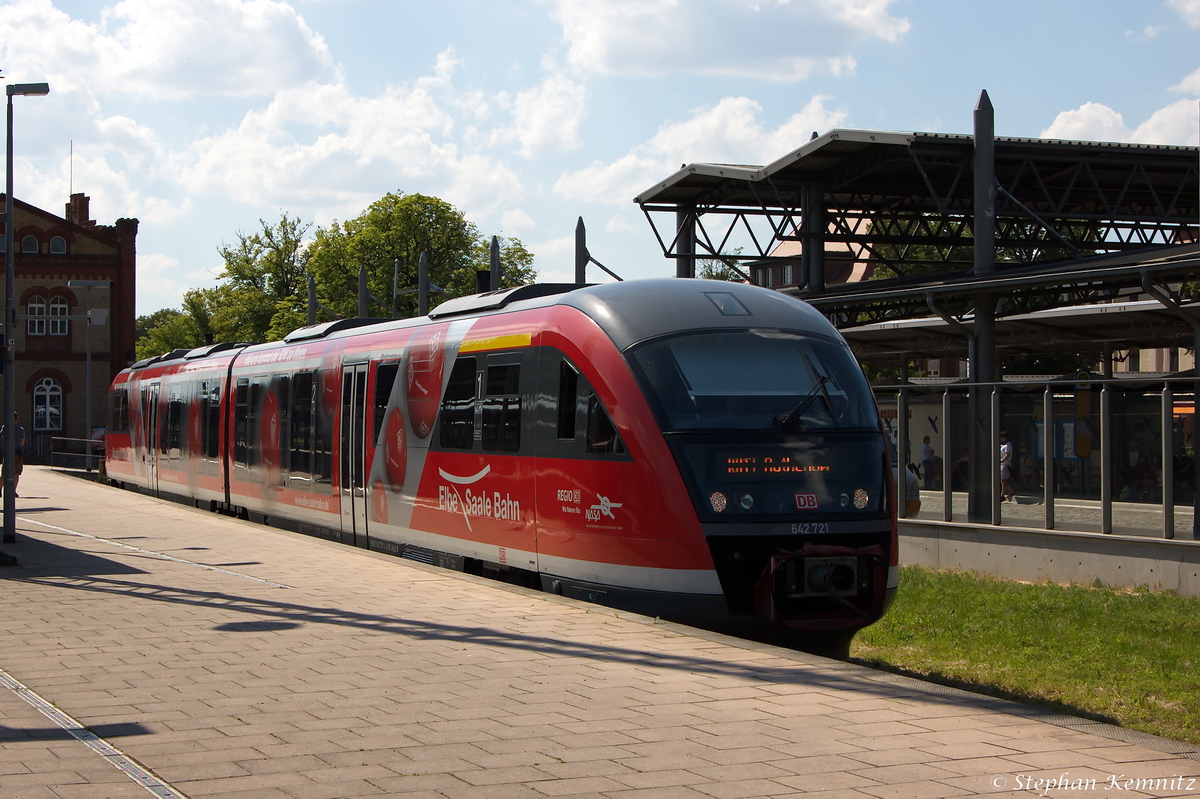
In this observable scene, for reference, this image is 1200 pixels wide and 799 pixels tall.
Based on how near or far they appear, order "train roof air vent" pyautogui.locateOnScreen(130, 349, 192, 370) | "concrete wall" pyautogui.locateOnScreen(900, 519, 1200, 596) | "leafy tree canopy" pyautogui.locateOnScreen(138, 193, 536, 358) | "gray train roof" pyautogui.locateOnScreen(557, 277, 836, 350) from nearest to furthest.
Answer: "gray train roof" pyautogui.locateOnScreen(557, 277, 836, 350), "concrete wall" pyautogui.locateOnScreen(900, 519, 1200, 596), "train roof air vent" pyautogui.locateOnScreen(130, 349, 192, 370), "leafy tree canopy" pyautogui.locateOnScreen(138, 193, 536, 358)

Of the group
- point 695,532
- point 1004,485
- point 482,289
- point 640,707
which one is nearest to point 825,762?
point 640,707

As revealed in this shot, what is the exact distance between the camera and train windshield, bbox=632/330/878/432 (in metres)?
10.2

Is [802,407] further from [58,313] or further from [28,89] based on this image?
[58,313]

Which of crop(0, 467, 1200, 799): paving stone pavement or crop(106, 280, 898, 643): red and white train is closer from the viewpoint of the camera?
crop(0, 467, 1200, 799): paving stone pavement

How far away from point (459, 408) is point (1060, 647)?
629 centimetres

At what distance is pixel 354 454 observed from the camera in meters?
16.7

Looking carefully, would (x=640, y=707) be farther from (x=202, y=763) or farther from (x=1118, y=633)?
(x=1118, y=633)

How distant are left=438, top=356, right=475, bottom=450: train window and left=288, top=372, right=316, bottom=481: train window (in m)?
5.04

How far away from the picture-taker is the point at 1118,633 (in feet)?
37.9

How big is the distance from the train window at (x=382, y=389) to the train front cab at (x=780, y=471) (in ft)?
18.7

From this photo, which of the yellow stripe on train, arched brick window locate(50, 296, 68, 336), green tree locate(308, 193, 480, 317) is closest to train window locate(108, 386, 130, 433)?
the yellow stripe on train

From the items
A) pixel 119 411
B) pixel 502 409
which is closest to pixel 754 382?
pixel 502 409

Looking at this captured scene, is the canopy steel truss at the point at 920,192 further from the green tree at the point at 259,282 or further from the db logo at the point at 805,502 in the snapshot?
the green tree at the point at 259,282

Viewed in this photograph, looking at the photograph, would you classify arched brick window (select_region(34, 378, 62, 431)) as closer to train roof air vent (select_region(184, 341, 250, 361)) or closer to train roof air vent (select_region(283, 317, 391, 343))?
train roof air vent (select_region(184, 341, 250, 361))
